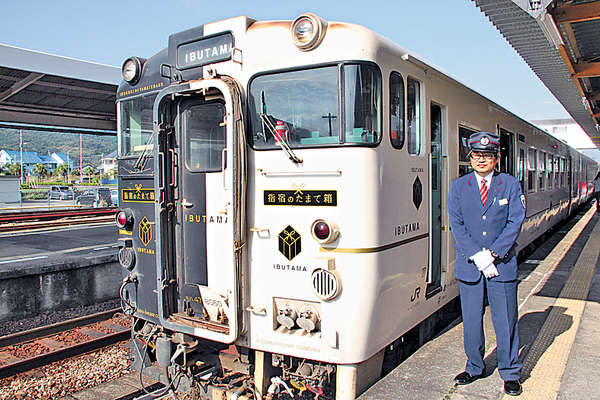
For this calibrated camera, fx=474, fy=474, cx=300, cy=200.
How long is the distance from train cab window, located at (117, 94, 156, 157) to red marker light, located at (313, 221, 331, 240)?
203 centimetres

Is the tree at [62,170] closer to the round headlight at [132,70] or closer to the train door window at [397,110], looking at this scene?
the round headlight at [132,70]

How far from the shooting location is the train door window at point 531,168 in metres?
9.58

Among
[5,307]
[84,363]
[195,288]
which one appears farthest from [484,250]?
[5,307]

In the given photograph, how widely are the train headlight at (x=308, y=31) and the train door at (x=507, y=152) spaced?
4.88 metres

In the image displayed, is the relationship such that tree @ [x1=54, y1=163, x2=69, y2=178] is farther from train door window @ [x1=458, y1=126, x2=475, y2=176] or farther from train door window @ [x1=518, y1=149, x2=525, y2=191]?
train door window @ [x1=458, y1=126, x2=475, y2=176]

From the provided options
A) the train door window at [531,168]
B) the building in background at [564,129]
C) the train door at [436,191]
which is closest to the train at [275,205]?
the train door at [436,191]

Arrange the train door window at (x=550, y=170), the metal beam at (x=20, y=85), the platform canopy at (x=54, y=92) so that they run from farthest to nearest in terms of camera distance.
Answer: the train door window at (x=550, y=170) < the metal beam at (x=20, y=85) < the platform canopy at (x=54, y=92)

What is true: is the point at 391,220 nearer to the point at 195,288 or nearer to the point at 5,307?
the point at 195,288

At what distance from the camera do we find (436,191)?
201 inches

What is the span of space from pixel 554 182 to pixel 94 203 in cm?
2311

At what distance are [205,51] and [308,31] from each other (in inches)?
40.8

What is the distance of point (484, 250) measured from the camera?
12.1 feet

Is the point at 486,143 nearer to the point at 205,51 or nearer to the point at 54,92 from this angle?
the point at 205,51

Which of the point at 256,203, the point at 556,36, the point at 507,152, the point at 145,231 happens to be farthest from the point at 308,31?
the point at 507,152
